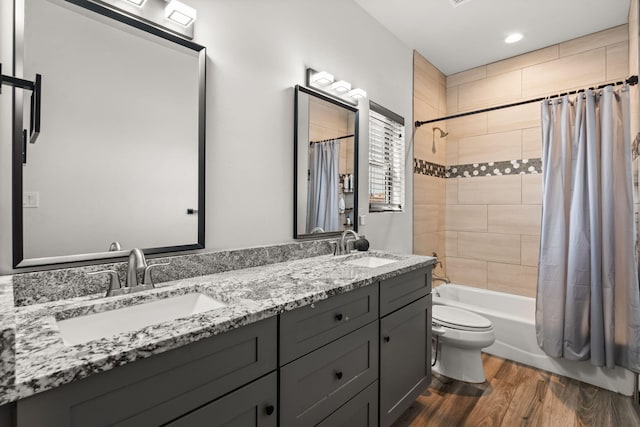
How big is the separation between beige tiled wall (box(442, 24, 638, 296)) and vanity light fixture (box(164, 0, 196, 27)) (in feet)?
9.49

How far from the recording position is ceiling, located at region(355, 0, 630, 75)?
238cm

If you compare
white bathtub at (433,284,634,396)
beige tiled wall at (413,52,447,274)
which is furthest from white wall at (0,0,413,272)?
white bathtub at (433,284,634,396)

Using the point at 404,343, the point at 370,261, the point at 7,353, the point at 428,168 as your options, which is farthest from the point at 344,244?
the point at 7,353

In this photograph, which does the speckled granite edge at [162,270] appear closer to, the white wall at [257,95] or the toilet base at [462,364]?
the white wall at [257,95]

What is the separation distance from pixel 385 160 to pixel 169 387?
2270 mm

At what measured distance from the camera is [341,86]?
7.13 ft

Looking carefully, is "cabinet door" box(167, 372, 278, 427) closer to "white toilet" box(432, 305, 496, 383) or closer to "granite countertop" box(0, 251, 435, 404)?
"granite countertop" box(0, 251, 435, 404)

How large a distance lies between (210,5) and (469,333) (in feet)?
7.92

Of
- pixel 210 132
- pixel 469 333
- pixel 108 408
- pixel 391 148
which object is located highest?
pixel 391 148

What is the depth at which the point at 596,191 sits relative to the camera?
2316 millimetres

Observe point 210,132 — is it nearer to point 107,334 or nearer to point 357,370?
point 107,334

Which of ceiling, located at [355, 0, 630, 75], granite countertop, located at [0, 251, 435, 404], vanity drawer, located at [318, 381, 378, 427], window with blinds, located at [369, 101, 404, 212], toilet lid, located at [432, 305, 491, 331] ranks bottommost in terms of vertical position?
vanity drawer, located at [318, 381, 378, 427]

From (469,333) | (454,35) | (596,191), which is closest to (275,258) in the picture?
(469,333)

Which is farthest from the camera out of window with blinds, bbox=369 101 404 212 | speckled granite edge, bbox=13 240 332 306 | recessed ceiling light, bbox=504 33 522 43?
recessed ceiling light, bbox=504 33 522 43
